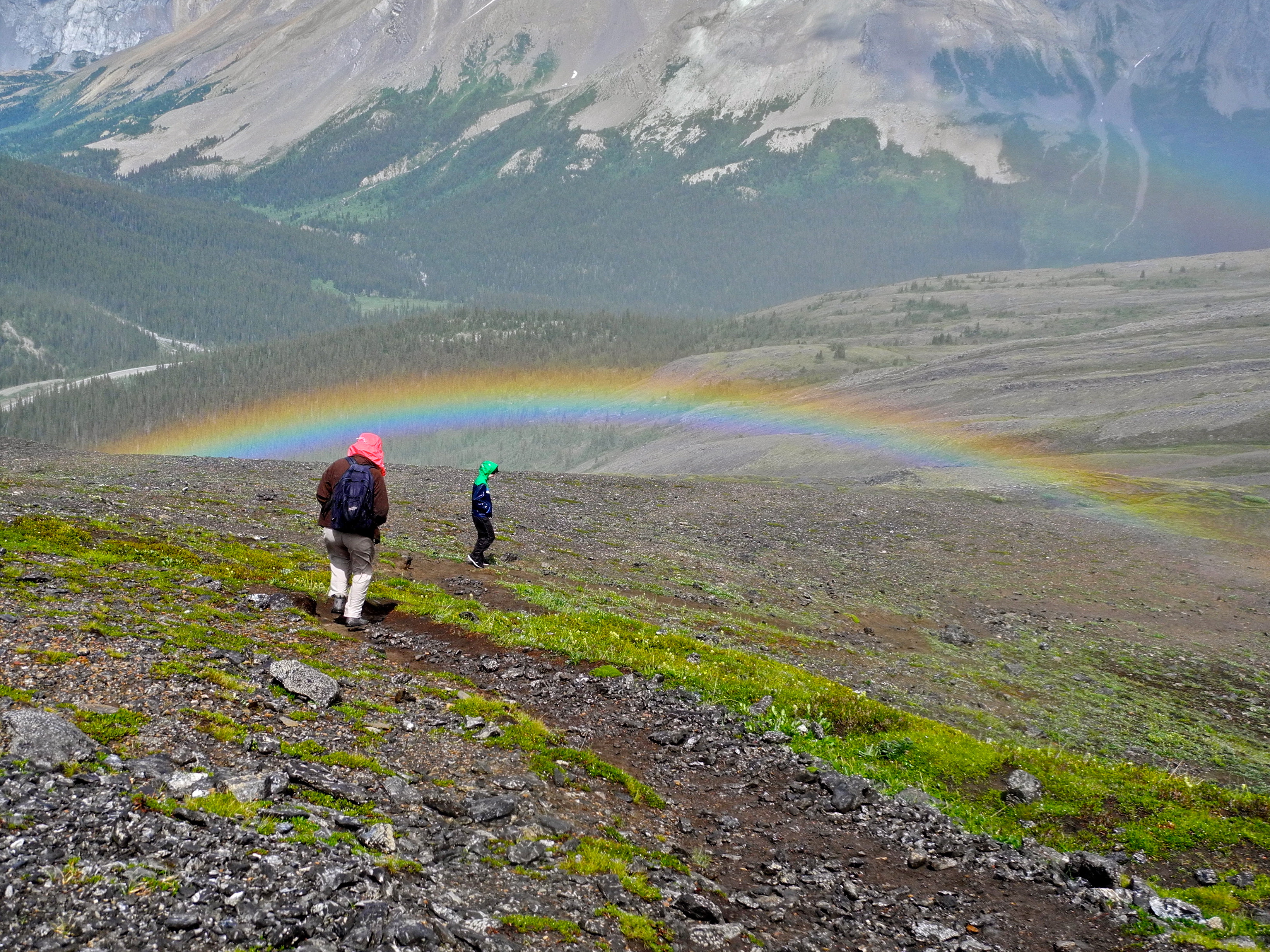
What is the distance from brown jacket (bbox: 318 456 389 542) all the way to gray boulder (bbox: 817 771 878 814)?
9.92 m

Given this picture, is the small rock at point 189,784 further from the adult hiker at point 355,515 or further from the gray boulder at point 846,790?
the adult hiker at point 355,515

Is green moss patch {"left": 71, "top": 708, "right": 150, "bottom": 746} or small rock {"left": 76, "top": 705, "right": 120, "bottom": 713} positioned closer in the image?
green moss patch {"left": 71, "top": 708, "right": 150, "bottom": 746}

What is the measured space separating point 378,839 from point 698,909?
3.53m

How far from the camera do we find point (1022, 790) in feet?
43.0

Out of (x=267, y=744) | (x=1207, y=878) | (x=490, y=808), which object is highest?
(x=267, y=744)

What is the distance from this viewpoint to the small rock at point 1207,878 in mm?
10773

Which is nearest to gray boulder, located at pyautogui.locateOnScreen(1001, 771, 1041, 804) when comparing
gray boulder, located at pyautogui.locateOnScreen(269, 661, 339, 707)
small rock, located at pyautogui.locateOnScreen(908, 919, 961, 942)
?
small rock, located at pyautogui.locateOnScreen(908, 919, 961, 942)

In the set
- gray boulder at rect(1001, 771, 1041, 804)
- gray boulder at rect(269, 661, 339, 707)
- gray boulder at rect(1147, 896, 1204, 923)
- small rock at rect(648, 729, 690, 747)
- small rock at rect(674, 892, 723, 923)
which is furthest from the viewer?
small rock at rect(648, 729, 690, 747)

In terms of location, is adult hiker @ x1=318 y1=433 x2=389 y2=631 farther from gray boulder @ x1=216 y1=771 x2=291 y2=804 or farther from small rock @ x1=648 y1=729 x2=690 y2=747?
gray boulder @ x1=216 y1=771 x2=291 y2=804

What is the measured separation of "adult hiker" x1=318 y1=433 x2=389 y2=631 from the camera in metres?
17.8

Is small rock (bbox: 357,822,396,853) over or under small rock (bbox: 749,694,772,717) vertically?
over

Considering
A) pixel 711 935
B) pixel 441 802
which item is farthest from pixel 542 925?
pixel 441 802

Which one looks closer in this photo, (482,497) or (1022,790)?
(1022,790)

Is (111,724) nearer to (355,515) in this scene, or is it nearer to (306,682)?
(306,682)
